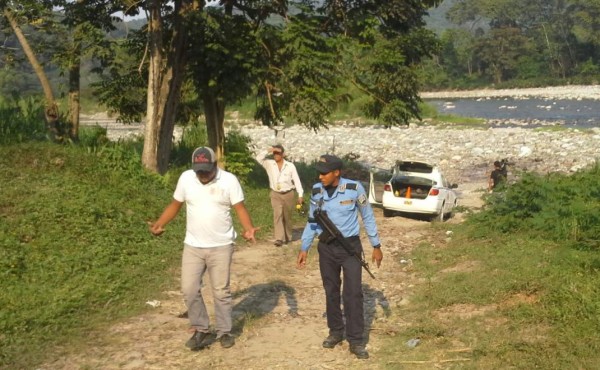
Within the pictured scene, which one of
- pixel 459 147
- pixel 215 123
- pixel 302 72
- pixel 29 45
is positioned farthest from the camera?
pixel 459 147

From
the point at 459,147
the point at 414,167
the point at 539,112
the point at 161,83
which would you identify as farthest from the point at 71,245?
the point at 539,112

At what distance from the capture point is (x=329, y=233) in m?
6.68

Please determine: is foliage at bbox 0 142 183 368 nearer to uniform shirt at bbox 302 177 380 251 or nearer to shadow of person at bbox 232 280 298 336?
shadow of person at bbox 232 280 298 336

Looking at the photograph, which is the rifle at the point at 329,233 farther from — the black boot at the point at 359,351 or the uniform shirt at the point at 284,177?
the uniform shirt at the point at 284,177

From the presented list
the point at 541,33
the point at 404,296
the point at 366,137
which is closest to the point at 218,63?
the point at 404,296

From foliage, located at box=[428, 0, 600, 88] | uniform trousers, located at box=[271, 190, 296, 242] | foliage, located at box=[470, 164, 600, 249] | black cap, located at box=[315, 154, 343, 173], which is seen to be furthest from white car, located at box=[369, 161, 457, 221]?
foliage, located at box=[428, 0, 600, 88]

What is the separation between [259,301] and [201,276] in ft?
7.07

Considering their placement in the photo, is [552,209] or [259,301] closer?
[259,301]

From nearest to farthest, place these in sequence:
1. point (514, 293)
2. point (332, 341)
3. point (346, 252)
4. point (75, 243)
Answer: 1. point (346, 252)
2. point (332, 341)
3. point (514, 293)
4. point (75, 243)

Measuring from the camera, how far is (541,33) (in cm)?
10862

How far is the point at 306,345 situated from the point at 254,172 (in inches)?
536

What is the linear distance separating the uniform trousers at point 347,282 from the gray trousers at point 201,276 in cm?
91

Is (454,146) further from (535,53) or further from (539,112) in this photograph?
(535,53)

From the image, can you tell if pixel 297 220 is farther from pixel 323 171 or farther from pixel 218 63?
pixel 323 171
